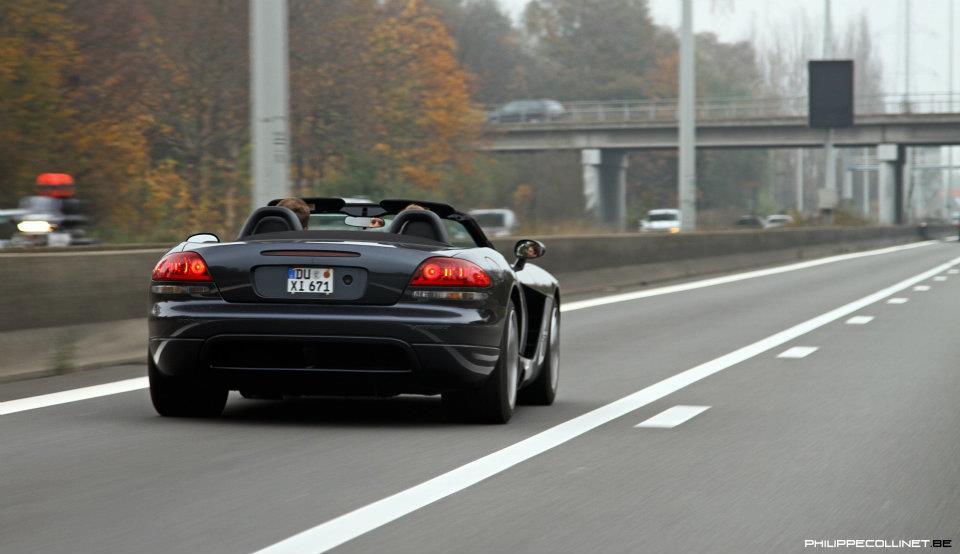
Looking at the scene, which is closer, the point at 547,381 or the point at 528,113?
the point at 547,381

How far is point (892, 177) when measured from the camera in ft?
295

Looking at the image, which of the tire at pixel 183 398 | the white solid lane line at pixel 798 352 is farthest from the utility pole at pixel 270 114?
the tire at pixel 183 398

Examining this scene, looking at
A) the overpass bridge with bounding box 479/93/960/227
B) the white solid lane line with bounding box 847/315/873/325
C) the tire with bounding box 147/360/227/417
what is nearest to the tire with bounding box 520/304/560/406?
the tire with bounding box 147/360/227/417

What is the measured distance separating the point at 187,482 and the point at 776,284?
2246cm

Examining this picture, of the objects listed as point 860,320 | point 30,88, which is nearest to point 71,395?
point 860,320

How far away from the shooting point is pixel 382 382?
27.8ft

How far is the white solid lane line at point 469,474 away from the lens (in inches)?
222

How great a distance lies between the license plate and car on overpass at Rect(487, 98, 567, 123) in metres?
88.7

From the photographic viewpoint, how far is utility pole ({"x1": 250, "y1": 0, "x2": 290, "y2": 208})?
16266mm

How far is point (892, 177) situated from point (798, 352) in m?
78.0

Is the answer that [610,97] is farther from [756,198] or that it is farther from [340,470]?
[340,470]

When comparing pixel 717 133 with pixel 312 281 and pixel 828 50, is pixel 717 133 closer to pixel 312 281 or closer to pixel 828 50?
pixel 828 50

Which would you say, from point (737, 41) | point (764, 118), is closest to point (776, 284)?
point (764, 118)

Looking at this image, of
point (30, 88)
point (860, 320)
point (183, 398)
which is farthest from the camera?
point (30, 88)
